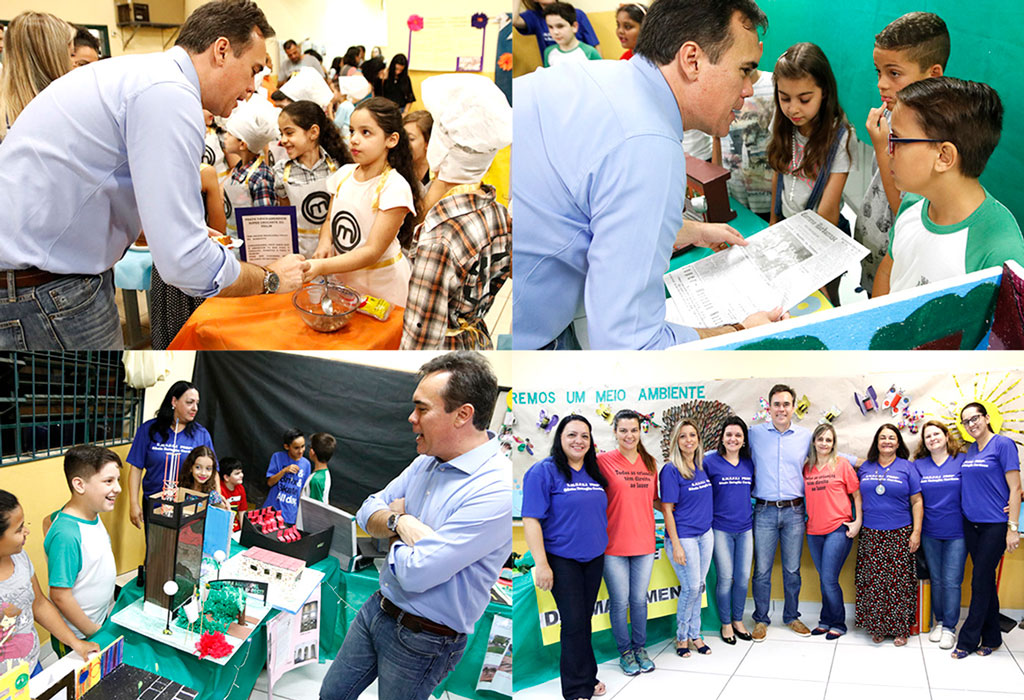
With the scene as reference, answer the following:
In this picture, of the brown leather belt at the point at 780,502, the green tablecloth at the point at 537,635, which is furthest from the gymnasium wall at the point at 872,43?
the green tablecloth at the point at 537,635

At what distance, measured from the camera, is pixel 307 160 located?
194 centimetres

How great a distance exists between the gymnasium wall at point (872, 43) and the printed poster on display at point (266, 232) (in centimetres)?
76

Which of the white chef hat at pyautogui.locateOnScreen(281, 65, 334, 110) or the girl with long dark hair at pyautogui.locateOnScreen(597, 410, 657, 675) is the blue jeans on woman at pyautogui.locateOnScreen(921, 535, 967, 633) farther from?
the white chef hat at pyautogui.locateOnScreen(281, 65, 334, 110)

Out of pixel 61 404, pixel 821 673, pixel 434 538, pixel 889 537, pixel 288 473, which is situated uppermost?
pixel 61 404

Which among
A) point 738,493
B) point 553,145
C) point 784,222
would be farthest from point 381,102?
point 738,493

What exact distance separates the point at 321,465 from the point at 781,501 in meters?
1.85

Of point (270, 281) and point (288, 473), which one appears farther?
point (288, 473)

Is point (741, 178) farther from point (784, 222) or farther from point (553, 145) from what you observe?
point (553, 145)

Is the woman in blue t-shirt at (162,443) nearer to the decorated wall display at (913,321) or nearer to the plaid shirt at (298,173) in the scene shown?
the plaid shirt at (298,173)

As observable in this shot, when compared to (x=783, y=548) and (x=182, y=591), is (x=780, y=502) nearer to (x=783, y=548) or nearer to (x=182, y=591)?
(x=783, y=548)

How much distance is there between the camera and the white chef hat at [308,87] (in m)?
1.91

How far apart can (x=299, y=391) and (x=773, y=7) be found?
1.78 metres

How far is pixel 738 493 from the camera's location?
3180mm

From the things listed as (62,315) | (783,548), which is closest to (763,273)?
(783,548)
